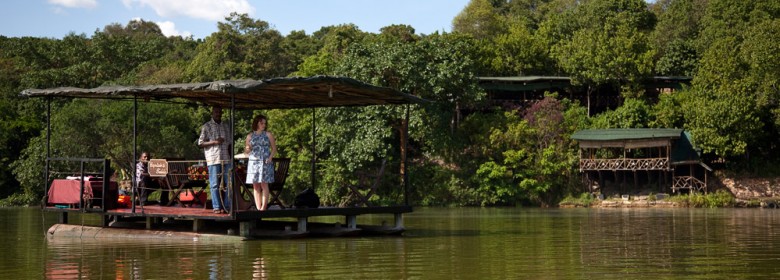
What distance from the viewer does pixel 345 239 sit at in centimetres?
2039

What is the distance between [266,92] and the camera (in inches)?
821

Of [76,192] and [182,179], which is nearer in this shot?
[182,179]

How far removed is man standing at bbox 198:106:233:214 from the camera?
19.5 m

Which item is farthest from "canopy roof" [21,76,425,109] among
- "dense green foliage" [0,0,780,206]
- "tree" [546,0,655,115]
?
"tree" [546,0,655,115]

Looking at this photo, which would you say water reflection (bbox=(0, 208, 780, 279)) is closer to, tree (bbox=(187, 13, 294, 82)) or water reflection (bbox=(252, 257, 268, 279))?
water reflection (bbox=(252, 257, 268, 279))

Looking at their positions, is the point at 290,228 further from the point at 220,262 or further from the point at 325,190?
the point at 325,190

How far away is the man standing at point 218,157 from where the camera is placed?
1948 cm

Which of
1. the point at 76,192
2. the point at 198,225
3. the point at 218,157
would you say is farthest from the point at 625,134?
the point at 218,157

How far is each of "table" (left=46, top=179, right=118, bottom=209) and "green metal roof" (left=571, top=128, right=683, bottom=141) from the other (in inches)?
1291

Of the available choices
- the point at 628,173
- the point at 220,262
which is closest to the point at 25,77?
the point at 628,173

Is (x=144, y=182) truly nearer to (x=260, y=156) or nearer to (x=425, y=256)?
(x=260, y=156)

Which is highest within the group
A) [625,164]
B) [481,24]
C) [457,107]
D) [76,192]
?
[481,24]

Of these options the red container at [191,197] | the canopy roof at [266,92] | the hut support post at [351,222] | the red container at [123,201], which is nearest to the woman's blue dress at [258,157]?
the canopy roof at [266,92]

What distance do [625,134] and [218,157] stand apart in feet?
111
